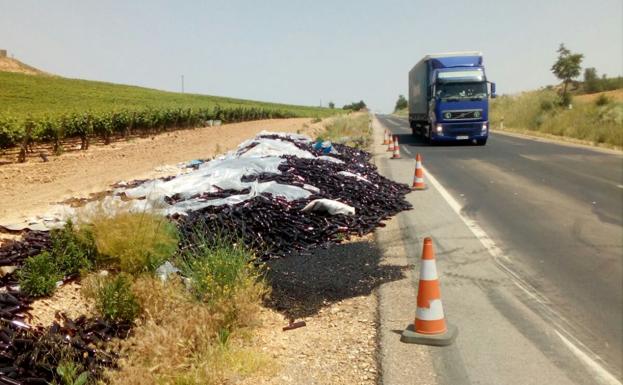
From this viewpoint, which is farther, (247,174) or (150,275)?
(247,174)

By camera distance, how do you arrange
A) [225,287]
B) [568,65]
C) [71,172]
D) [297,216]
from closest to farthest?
1. [225,287]
2. [297,216]
3. [71,172]
4. [568,65]

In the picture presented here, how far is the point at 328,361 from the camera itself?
407cm

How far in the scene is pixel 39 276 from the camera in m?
5.14

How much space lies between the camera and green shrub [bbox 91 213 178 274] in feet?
18.1

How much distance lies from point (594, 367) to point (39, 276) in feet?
15.9

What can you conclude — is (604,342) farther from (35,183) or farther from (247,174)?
(35,183)

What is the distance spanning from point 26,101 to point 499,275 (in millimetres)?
41047

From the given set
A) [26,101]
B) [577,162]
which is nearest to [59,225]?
[577,162]

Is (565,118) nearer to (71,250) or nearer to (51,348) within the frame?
(71,250)

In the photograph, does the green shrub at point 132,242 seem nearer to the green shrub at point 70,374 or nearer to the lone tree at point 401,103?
the green shrub at point 70,374

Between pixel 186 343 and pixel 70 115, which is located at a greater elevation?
pixel 70 115

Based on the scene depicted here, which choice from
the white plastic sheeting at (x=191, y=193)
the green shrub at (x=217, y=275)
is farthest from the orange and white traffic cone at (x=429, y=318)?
the white plastic sheeting at (x=191, y=193)

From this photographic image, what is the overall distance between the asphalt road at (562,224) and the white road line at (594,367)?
0.27 feet

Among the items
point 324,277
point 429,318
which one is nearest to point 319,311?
point 324,277
